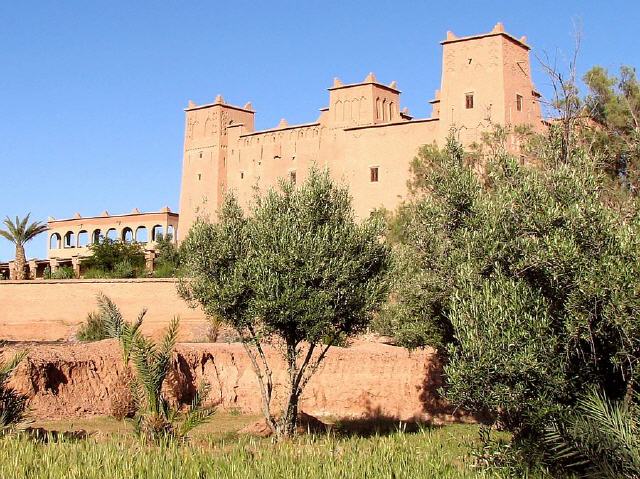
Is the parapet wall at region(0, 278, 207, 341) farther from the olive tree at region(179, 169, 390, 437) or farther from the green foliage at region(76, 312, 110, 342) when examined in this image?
the olive tree at region(179, 169, 390, 437)

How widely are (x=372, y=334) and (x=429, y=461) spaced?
17888 mm

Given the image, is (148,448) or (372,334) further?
(372,334)

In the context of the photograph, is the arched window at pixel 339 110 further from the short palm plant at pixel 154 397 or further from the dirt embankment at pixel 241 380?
the short palm plant at pixel 154 397

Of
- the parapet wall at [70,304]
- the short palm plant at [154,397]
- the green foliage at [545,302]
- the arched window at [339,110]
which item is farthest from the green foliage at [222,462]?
the arched window at [339,110]

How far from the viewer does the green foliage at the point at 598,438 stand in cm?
977

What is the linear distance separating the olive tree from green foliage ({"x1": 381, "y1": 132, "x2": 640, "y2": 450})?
10.1 feet

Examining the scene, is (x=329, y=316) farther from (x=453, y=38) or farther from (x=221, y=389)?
(x=453, y=38)

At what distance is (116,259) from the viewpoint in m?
47.1

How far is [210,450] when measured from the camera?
12.4 m

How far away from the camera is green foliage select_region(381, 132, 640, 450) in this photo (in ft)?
35.2

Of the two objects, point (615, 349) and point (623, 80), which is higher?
point (623, 80)

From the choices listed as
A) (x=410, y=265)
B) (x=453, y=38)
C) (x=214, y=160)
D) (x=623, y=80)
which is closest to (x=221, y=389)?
(x=410, y=265)

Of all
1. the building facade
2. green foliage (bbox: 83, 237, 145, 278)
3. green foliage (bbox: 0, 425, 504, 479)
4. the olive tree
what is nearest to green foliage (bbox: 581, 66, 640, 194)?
the building facade

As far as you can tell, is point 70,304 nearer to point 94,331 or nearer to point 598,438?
point 94,331
